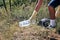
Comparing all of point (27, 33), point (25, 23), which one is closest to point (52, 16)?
point (25, 23)

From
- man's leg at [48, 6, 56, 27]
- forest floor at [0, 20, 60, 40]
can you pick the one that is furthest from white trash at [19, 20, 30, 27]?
man's leg at [48, 6, 56, 27]

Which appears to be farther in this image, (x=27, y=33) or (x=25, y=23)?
(x=25, y=23)

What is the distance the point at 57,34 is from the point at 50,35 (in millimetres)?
211

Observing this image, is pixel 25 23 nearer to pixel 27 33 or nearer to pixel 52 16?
pixel 27 33

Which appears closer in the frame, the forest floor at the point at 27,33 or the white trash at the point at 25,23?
the forest floor at the point at 27,33

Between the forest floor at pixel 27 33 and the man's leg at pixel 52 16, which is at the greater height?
the man's leg at pixel 52 16

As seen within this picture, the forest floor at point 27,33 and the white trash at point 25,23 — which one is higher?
the white trash at point 25,23

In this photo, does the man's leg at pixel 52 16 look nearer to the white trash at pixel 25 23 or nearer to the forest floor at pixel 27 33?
the forest floor at pixel 27 33

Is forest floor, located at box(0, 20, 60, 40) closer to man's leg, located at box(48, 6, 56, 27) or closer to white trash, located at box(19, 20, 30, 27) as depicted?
white trash, located at box(19, 20, 30, 27)

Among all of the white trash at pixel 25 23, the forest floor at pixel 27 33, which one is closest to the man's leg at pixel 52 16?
the forest floor at pixel 27 33

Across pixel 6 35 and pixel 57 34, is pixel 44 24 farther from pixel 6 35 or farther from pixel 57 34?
pixel 6 35

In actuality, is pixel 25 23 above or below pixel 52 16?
below

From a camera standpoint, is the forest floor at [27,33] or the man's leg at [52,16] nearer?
the forest floor at [27,33]

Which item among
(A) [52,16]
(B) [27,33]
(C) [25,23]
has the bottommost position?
(B) [27,33]
